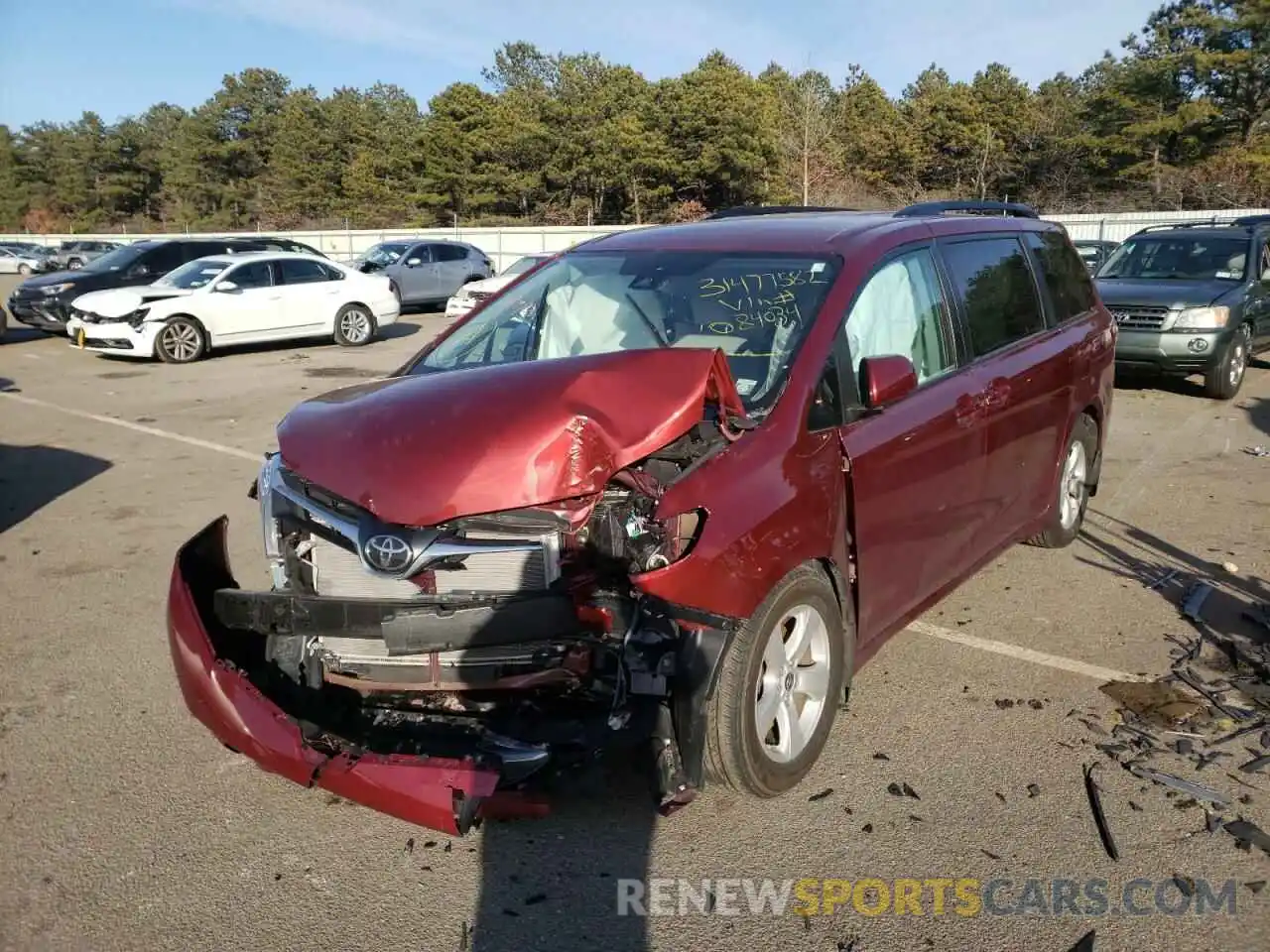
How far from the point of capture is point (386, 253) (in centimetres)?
2378

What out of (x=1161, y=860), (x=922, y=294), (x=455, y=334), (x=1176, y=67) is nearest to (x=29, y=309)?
(x=455, y=334)

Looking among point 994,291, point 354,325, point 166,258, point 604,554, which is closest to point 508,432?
point 604,554

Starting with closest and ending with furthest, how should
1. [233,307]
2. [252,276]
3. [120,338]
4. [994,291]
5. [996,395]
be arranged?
[996,395] → [994,291] → [120,338] → [233,307] → [252,276]

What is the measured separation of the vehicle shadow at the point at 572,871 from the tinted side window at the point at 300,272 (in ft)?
48.4

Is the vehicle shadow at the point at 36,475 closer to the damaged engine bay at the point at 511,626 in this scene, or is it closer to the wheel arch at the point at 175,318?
the damaged engine bay at the point at 511,626

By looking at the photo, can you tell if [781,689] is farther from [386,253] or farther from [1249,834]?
[386,253]

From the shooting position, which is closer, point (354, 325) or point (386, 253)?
point (354, 325)

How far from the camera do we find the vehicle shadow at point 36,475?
718cm

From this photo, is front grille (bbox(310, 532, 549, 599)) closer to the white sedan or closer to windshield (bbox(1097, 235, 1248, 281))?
windshield (bbox(1097, 235, 1248, 281))

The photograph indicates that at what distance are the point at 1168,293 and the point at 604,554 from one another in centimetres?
1045

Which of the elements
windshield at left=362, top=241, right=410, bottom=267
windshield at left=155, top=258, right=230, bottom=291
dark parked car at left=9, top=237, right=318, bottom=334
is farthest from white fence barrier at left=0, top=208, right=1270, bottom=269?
windshield at left=155, top=258, right=230, bottom=291

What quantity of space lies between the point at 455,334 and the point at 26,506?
176 inches

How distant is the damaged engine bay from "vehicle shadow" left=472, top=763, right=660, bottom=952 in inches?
10.3

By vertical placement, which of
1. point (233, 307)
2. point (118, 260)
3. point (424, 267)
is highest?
point (118, 260)
